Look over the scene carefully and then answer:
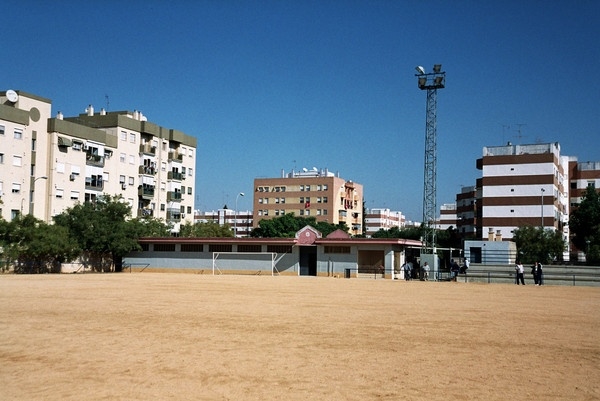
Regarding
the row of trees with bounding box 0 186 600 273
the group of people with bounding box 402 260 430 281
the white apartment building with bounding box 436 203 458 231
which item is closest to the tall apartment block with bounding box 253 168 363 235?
the white apartment building with bounding box 436 203 458 231

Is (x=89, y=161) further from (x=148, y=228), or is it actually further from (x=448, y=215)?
(x=448, y=215)

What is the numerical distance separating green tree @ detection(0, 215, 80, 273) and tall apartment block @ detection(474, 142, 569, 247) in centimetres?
5759

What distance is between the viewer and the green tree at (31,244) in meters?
54.9

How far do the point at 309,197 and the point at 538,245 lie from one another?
3008 inches

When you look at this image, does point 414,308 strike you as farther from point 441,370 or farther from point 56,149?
point 56,149

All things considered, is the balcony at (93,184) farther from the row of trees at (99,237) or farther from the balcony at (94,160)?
the row of trees at (99,237)

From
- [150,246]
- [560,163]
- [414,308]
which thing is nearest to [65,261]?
[150,246]

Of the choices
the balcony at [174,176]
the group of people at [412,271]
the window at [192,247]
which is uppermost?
the balcony at [174,176]

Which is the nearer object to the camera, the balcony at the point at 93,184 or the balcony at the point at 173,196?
the balcony at the point at 93,184

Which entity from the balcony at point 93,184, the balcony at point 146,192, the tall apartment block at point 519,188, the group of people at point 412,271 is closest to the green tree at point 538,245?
the group of people at point 412,271

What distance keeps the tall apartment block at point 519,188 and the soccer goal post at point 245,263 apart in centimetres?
4003

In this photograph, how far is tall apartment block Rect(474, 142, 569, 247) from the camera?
89062mm

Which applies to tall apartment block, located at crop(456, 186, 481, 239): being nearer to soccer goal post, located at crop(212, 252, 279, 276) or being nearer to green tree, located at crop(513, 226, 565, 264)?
green tree, located at crop(513, 226, 565, 264)

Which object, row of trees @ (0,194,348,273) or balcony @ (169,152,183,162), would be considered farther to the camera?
balcony @ (169,152,183,162)
